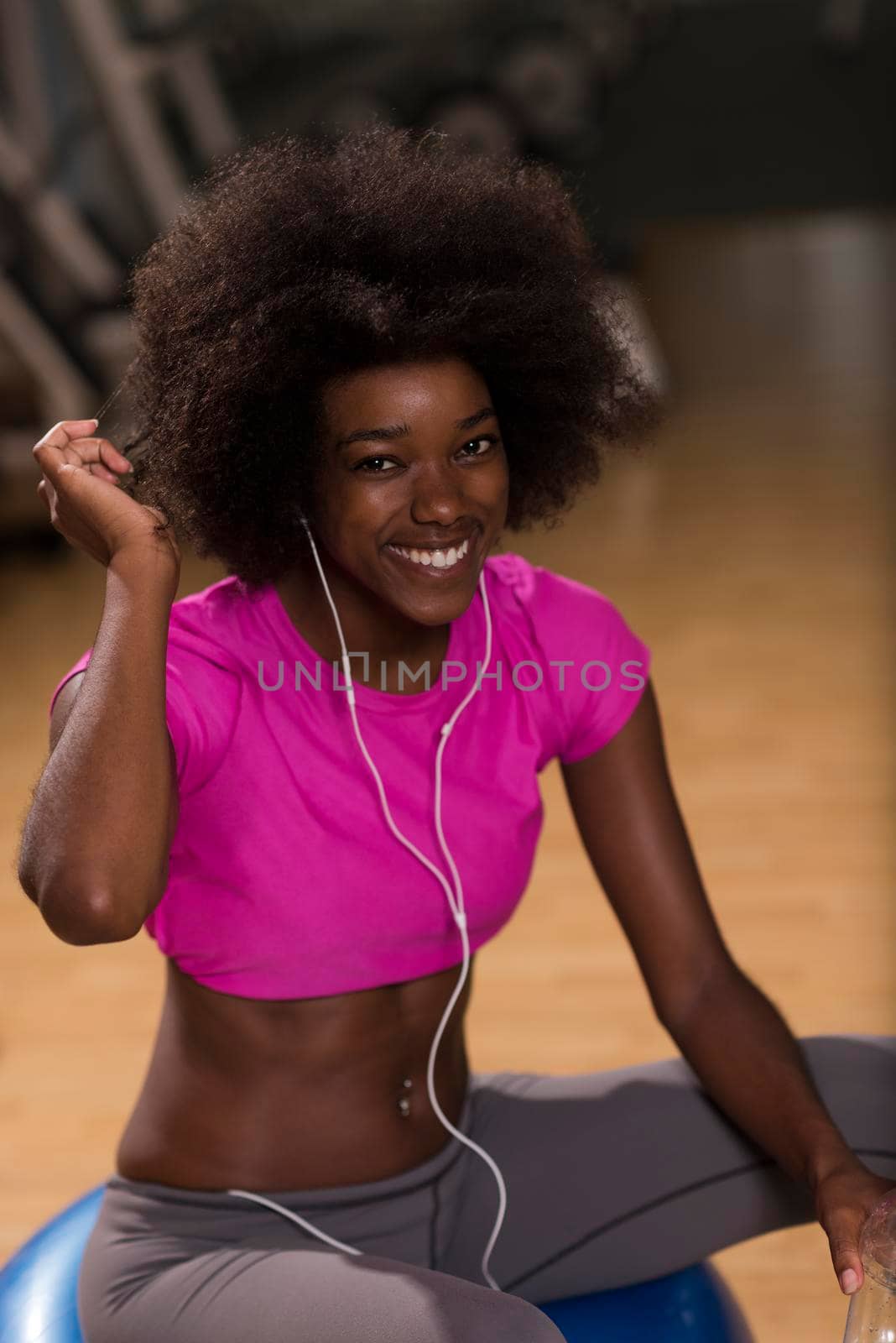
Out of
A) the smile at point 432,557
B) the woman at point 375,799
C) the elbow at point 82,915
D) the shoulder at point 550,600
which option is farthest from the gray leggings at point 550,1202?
the smile at point 432,557

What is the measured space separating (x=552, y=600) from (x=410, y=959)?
0.34 m

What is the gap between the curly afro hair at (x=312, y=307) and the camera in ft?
4.00

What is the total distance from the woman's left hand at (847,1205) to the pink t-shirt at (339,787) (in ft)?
1.11

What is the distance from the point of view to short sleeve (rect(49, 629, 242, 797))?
1.21 m

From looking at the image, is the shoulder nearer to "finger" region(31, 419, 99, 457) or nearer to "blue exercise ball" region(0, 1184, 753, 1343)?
"finger" region(31, 419, 99, 457)

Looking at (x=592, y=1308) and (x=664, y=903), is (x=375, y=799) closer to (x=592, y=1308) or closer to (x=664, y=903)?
(x=664, y=903)

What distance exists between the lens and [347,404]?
1.23m

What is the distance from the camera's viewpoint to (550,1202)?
1.37m

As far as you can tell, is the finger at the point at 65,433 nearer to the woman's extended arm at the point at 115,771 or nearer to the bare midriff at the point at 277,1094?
the woman's extended arm at the point at 115,771

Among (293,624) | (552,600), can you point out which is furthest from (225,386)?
(552,600)

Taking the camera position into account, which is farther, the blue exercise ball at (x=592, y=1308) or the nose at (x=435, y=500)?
the blue exercise ball at (x=592, y=1308)

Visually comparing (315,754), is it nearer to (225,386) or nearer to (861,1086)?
(225,386)

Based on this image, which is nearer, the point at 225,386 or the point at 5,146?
the point at 225,386

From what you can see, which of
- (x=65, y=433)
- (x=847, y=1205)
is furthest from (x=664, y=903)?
(x=65, y=433)
